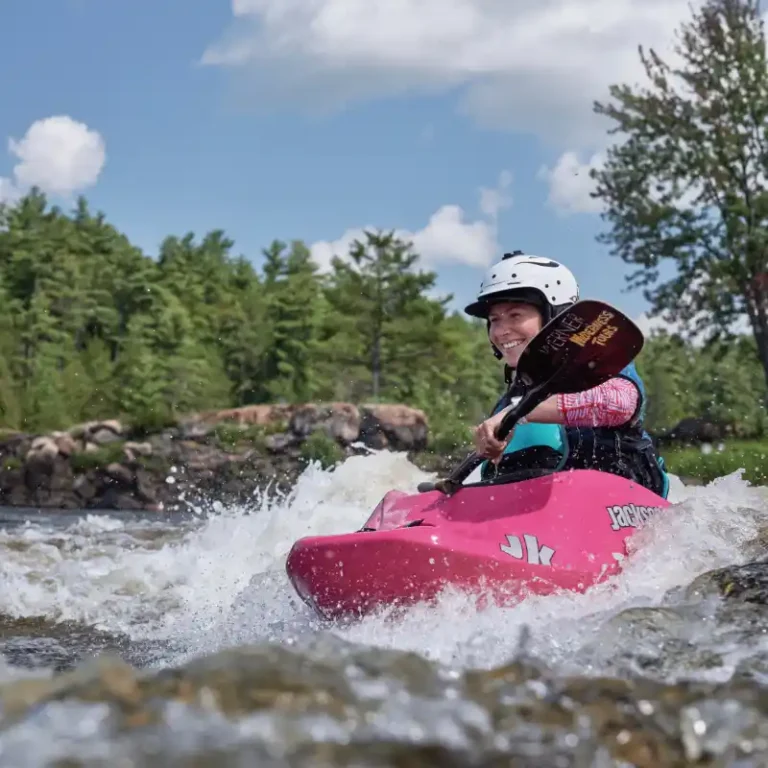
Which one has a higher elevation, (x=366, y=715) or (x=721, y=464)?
(x=366, y=715)

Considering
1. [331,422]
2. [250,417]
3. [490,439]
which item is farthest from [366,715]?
[250,417]

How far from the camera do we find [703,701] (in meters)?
1.71

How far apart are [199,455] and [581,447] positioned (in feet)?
79.6

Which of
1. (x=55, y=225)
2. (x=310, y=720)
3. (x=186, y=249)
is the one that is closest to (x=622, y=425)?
(x=310, y=720)

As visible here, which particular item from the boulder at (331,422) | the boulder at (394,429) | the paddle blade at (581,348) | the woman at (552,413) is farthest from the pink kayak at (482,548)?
the boulder at (394,429)

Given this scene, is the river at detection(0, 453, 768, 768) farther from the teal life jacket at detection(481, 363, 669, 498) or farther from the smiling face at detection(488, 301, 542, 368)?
the smiling face at detection(488, 301, 542, 368)

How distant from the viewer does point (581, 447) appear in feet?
12.8

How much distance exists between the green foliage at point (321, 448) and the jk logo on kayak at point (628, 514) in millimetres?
20904

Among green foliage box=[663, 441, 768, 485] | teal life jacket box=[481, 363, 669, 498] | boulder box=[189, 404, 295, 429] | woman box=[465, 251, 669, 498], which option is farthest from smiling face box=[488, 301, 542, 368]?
boulder box=[189, 404, 295, 429]

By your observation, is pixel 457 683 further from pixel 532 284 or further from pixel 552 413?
pixel 532 284

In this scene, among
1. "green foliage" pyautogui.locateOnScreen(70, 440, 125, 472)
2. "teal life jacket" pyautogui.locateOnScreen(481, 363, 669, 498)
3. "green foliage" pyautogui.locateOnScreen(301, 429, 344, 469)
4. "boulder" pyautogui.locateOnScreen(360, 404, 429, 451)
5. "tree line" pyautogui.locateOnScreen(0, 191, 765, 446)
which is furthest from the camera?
"tree line" pyautogui.locateOnScreen(0, 191, 765, 446)

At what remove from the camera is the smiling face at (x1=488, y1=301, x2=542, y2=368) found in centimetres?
417

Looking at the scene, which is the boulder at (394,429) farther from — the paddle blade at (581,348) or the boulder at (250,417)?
the paddle blade at (581,348)

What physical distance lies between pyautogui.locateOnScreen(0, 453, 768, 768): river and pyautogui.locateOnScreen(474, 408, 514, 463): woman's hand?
0.62 meters
